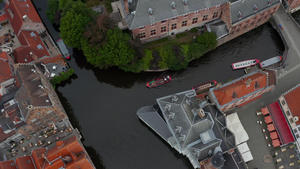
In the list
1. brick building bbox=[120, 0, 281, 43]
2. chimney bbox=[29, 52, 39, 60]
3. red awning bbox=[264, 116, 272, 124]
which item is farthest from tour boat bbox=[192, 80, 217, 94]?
chimney bbox=[29, 52, 39, 60]

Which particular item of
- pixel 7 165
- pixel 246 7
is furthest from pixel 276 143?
pixel 7 165

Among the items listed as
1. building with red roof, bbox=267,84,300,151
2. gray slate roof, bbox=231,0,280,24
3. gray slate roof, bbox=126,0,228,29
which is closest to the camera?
building with red roof, bbox=267,84,300,151

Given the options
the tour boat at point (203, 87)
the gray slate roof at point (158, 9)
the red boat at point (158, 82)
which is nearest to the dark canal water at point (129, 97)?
the red boat at point (158, 82)

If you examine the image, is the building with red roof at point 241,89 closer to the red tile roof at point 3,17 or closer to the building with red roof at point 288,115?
the building with red roof at point 288,115

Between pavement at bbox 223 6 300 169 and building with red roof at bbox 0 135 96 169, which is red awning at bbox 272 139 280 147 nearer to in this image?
pavement at bbox 223 6 300 169

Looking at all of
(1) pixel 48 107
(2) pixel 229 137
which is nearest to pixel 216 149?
(2) pixel 229 137

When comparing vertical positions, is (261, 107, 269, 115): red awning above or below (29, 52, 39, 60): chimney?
below
